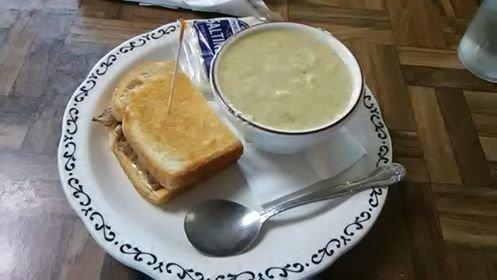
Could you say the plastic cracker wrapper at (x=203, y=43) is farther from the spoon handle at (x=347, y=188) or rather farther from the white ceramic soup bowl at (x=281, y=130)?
the spoon handle at (x=347, y=188)

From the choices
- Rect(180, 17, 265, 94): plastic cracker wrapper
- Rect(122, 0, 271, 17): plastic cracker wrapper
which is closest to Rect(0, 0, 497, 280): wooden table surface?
Rect(122, 0, 271, 17): plastic cracker wrapper

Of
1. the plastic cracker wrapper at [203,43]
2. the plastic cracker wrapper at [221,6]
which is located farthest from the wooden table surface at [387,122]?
the plastic cracker wrapper at [203,43]

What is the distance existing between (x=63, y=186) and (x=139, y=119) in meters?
0.11

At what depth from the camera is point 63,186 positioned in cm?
63

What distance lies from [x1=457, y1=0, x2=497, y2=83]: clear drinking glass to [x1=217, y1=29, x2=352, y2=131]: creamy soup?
0.28 m

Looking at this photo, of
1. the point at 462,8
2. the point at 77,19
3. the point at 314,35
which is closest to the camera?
the point at 314,35

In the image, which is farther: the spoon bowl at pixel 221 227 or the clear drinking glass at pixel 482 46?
the clear drinking glass at pixel 482 46

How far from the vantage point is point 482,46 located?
2.84 ft

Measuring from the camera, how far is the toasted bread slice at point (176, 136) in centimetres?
64

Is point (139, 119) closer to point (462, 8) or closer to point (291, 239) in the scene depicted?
point (291, 239)

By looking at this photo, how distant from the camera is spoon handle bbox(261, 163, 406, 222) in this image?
64 centimetres

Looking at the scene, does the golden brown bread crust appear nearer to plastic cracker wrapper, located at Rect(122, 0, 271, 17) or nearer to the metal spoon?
the metal spoon

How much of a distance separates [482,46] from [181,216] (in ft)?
1.74

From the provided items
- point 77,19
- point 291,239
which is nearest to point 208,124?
point 291,239
